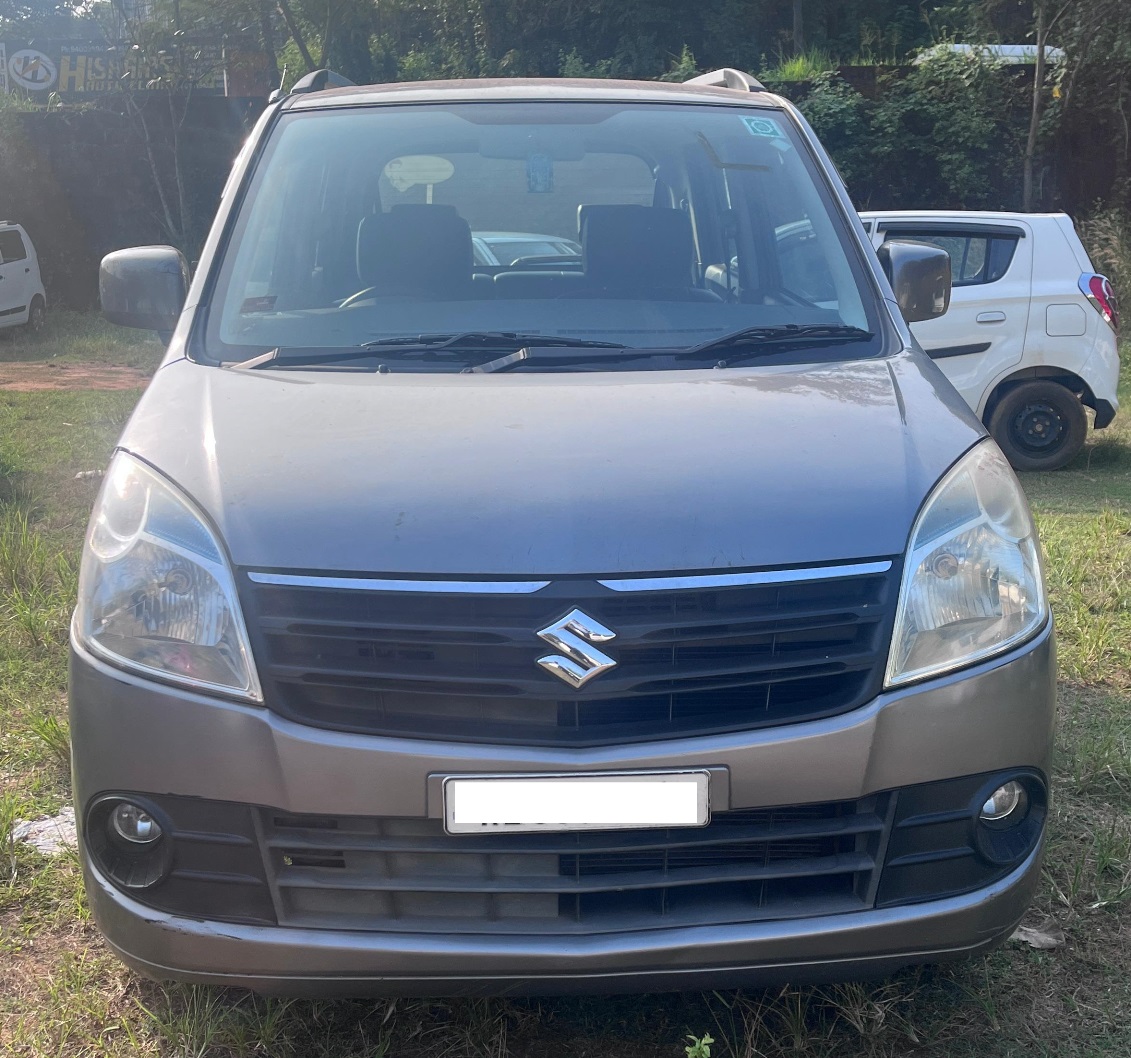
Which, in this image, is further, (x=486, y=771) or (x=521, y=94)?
(x=521, y=94)

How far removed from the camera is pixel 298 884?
2070 millimetres

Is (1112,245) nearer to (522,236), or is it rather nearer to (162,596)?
(522,236)

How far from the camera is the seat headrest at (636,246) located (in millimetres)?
3125

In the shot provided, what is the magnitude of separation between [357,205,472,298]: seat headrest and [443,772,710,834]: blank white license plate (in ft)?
4.65

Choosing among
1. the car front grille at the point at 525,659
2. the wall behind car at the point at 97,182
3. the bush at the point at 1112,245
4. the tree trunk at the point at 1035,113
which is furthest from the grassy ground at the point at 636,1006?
the wall behind car at the point at 97,182

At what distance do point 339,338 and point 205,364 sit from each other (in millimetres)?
304

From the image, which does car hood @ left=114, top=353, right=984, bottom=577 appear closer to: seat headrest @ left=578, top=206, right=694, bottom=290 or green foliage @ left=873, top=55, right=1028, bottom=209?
seat headrest @ left=578, top=206, right=694, bottom=290

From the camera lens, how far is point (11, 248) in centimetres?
1666

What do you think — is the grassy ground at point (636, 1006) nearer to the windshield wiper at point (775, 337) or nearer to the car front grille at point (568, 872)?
the car front grille at point (568, 872)

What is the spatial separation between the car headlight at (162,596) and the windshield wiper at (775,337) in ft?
3.71

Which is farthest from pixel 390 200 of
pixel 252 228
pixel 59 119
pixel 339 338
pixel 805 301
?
pixel 59 119

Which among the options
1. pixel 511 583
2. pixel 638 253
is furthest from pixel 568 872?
pixel 638 253

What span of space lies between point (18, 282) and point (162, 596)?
16386 millimetres

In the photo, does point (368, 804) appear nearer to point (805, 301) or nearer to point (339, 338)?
point (339, 338)
